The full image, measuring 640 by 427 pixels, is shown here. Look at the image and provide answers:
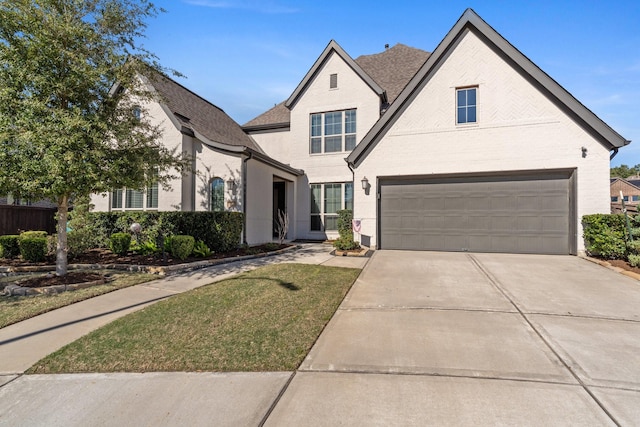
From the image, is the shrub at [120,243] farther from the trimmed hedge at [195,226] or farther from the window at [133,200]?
the window at [133,200]

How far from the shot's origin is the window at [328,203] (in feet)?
48.7

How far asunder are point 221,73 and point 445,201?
9.02 m

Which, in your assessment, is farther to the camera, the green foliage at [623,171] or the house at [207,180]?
the green foliage at [623,171]

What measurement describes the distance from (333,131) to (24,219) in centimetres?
1429

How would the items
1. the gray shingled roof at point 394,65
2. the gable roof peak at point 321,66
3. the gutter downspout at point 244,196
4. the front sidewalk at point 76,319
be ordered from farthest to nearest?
the gray shingled roof at point 394,65 → the gable roof peak at point 321,66 → the gutter downspout at point 244,196 → the front sidewalk at point 76,319

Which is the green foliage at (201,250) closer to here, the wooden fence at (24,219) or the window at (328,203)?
the window at (328,203)

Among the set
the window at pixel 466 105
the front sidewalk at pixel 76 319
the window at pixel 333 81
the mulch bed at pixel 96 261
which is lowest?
the front sidewalk at pixel 76 319

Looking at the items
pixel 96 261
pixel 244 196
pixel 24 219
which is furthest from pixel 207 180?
pixel 24 219

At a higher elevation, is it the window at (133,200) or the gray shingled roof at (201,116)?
the gray shingled roof at (201,116)

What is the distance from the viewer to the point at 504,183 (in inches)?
411

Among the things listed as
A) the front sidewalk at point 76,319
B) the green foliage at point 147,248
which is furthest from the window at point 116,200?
the front sidewalk at point 76,319

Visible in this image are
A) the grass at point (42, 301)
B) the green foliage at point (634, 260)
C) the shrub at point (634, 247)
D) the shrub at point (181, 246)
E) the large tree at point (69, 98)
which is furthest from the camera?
the shrub at point (181, 246)

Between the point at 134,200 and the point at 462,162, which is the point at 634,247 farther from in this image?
the point at 134,200

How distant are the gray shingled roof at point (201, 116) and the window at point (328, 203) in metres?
4.20
